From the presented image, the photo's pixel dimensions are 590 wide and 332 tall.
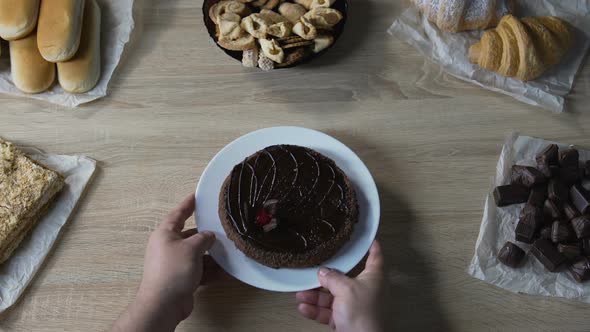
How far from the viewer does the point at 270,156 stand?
107 centimetres

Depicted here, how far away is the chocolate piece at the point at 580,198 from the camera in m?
1.08

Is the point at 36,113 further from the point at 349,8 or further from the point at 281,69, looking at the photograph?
the point at 349,8

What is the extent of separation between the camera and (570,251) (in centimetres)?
106

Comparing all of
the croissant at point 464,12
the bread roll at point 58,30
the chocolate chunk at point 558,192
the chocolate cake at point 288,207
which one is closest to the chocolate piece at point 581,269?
the chocolate chunk at point 558,192

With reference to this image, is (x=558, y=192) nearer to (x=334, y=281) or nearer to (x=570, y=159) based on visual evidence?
(x=570, y=159)

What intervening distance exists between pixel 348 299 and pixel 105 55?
0.83 m

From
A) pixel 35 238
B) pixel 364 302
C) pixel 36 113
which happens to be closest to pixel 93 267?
pixel 35 238

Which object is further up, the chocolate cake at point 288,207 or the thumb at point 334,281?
the chocolate cake at point 288,207

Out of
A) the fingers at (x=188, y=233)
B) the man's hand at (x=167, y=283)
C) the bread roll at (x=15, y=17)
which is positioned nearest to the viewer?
the man's hand at (x=167, y=283)

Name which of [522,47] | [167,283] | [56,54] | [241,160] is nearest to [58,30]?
[56,54]

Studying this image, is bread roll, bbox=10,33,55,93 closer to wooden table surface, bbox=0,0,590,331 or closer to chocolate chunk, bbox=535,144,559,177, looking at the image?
wooden table surface, bbox=0,0,590,331

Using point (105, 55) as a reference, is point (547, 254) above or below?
below

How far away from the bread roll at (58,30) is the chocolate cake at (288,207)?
0.50 metres

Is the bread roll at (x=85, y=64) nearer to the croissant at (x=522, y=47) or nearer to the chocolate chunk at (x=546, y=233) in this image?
the croissant at (x=522, y=47)
